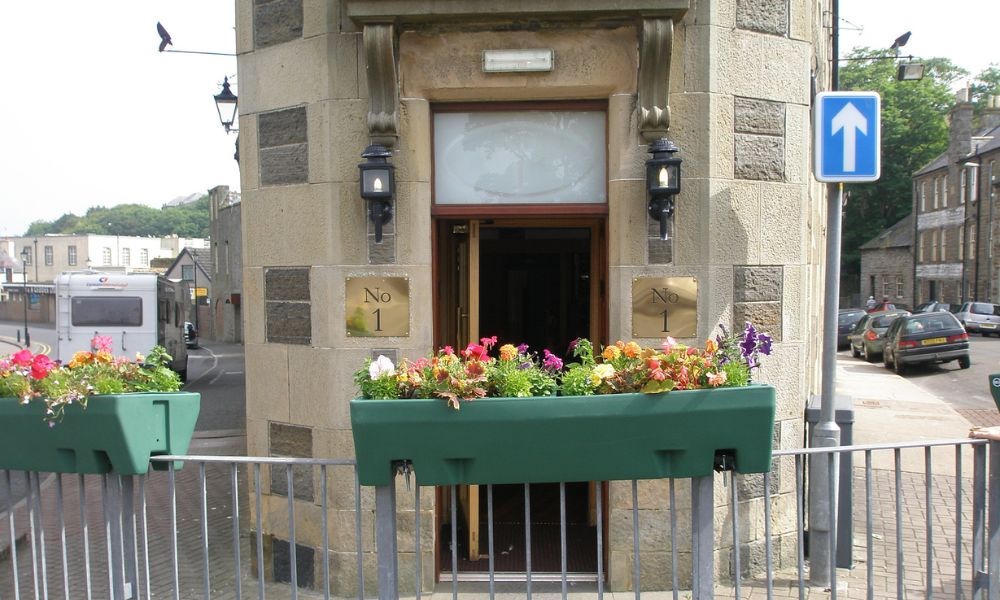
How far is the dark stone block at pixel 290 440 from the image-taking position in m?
5.75

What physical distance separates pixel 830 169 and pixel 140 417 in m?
4.31

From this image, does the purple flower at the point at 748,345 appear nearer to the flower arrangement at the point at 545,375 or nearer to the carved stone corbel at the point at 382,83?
the flower arrangement at the point at 545,375

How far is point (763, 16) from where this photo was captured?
5.56 metres

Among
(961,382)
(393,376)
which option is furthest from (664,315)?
(961,382)

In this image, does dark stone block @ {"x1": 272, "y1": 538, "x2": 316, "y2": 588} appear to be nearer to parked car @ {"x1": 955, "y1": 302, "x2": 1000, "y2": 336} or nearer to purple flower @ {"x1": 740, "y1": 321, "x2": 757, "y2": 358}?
purple flower @ {"x1": 740, "y1": 321, "x2": 757, "y2": 358}

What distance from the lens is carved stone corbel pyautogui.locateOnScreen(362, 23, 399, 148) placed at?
16.9ft

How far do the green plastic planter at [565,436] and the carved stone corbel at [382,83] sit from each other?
259 cm

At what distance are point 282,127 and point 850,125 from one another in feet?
12.7

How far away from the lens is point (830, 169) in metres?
5.27

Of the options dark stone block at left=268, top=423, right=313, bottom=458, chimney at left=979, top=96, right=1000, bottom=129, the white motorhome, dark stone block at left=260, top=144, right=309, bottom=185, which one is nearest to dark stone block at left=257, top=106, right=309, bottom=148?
dark stone block at left=260, top=144, right=309, bottom=185

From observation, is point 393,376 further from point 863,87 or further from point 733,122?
point 863,87

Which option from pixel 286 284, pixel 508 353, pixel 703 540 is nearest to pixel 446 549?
pixel 286 284

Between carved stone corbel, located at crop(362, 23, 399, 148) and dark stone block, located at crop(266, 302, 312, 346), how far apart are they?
1.31 meters

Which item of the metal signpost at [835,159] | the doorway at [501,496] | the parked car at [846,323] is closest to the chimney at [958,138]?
the parked car at [846,323]
